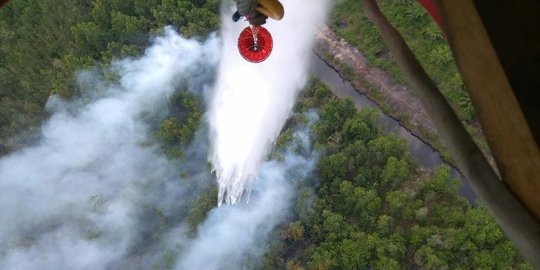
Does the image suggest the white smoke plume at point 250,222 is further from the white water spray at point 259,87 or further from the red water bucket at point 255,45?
the red water bucket at point 255,45

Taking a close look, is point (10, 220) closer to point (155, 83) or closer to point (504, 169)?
point (155, 83)

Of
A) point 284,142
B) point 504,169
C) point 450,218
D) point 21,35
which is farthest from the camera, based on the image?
point 21,35

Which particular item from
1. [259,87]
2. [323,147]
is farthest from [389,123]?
[259,87]

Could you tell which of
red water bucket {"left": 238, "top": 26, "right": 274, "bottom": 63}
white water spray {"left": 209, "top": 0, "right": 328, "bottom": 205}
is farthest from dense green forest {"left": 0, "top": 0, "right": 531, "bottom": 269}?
red water bucket {"left": 238, "top": 26, "right": 274, "bottom": 63}

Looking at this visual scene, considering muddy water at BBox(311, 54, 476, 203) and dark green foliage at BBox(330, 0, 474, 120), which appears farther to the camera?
dark green foliage at BBox(330, 0, 474, 120)

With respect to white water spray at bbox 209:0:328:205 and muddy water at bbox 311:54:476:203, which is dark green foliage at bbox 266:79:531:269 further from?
white water spray at bbox 209:0:328:205

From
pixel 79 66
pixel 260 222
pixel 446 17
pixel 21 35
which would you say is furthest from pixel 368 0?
pixel 21 35
